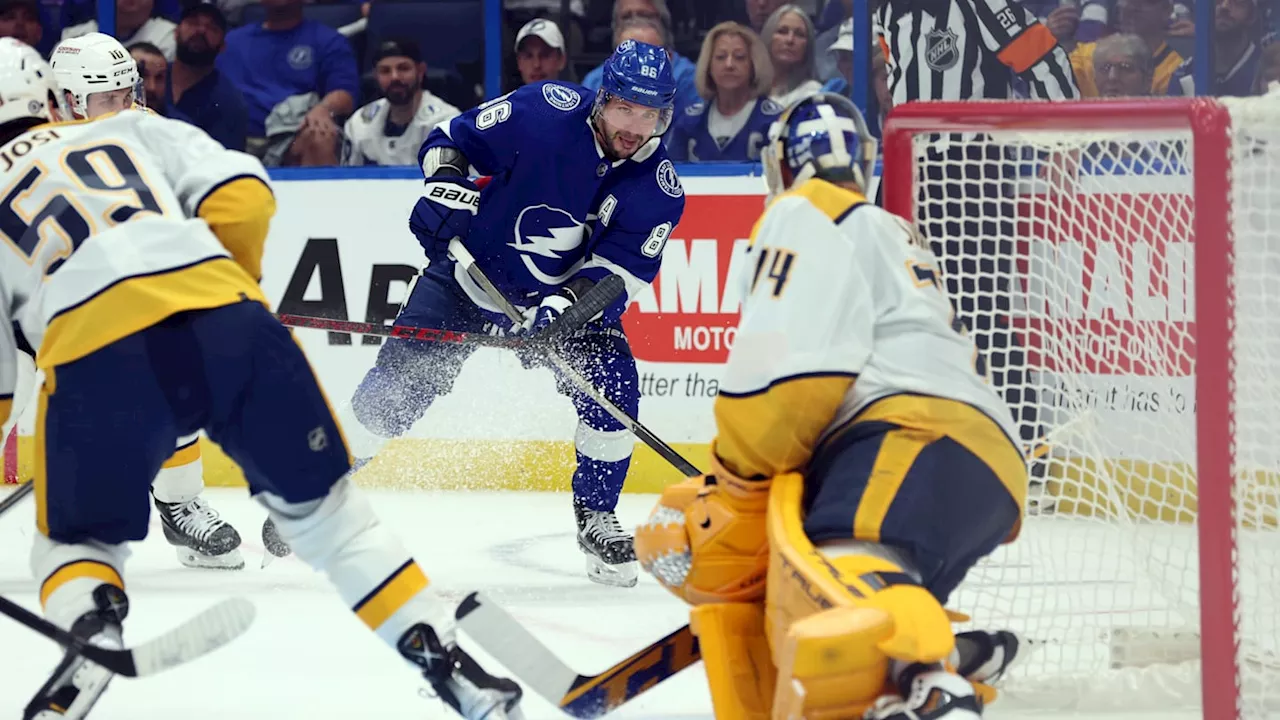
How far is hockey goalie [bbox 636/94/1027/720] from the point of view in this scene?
1.64 metres

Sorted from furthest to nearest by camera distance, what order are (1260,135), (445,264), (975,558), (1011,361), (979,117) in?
(445,264), (1011,361), (979,117), (1260,135), (975,558)

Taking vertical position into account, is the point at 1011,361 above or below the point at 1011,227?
below

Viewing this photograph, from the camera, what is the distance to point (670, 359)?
185 inches

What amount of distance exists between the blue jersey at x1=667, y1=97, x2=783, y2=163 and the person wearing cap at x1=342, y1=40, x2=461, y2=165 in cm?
80

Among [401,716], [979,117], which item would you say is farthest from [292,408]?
[979,117]

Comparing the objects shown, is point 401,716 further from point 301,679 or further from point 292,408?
point 292,408

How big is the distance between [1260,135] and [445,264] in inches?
83.3

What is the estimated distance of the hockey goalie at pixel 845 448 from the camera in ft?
5.40

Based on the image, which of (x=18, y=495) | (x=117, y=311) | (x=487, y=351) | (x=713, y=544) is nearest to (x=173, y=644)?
(x=117, y=311)

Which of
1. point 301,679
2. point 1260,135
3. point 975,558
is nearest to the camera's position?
point 975,558

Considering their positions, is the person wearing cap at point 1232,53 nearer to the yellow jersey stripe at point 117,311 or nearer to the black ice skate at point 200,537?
the black ice skate at point 200,537

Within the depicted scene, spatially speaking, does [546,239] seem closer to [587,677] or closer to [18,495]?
[18,495]

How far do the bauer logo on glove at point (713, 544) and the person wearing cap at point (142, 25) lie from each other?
3863mm

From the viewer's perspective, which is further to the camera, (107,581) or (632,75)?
(632,75)
